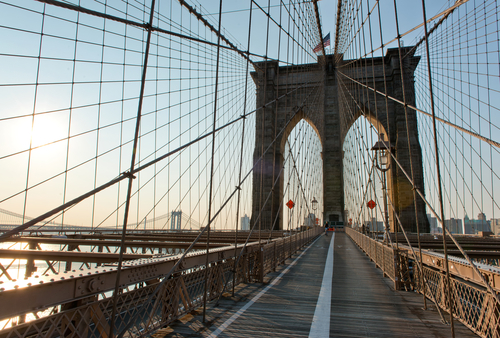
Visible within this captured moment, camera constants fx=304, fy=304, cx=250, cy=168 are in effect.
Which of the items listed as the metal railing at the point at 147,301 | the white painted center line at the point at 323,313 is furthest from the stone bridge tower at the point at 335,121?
the metal railing at the point at 147,301

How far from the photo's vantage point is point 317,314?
322 cm

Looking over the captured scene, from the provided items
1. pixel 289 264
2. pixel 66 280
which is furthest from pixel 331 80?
pixel 66 280

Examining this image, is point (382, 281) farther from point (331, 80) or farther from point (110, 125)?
point (331, 80)

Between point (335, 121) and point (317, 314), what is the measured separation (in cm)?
2817

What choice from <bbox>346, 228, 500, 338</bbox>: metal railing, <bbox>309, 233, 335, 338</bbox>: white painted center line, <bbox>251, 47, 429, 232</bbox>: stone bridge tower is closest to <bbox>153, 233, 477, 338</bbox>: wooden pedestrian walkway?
<bbox>309, 233, 335, 338</bbox>: white painted center line

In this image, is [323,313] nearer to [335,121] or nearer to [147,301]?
[147,301]

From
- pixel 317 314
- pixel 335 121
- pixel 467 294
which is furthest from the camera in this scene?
pixel 335 121

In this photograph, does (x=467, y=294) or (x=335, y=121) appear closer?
(x=467, y=294)

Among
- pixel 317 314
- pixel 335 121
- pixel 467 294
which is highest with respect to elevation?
pixel 335 121

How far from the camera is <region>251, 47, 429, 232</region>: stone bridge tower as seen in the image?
2288 centimetres

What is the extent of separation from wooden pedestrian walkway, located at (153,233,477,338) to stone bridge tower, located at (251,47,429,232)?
15.7m

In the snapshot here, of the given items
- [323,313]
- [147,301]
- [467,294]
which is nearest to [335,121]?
[323,313]

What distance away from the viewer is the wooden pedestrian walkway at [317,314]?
266cm

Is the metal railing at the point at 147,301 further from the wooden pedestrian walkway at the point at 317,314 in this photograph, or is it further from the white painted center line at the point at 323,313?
the white painted center line at the point at 323,313
